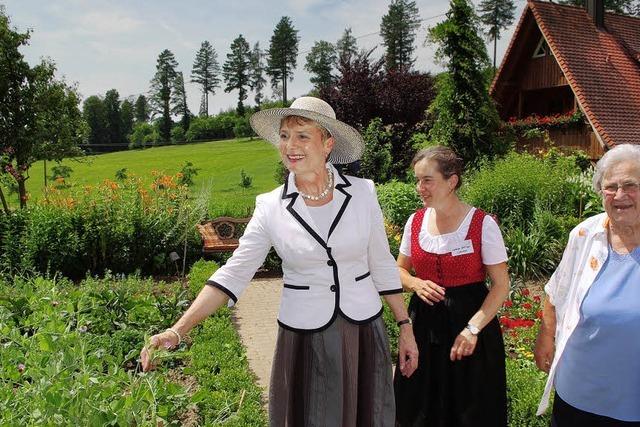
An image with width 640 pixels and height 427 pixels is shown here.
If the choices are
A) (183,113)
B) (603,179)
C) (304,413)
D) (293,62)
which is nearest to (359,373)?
(304,413)

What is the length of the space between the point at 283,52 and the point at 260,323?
6562 cm

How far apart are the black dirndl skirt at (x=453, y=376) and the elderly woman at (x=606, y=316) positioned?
0.46 meters

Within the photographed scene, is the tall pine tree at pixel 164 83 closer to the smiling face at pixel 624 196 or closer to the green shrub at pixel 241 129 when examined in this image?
the green shrub at pixel 241 129

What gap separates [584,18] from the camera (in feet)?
57.0

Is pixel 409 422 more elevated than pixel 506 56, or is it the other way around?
pixel 506 56

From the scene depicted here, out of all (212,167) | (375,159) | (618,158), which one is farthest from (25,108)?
(212,167)

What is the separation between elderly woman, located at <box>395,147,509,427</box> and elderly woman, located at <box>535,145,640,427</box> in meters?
0.45

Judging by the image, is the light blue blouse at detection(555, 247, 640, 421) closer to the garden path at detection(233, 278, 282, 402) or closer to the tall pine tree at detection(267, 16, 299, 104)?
the garden path at detection(233, 278, 282, 402)

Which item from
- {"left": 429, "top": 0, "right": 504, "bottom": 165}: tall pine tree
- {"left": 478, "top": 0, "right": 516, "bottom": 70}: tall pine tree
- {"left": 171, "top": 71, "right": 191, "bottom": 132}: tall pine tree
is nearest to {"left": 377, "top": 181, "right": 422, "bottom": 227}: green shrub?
{"left": 429, "top": 0, "right": 504, "bottom": 165}: tall pine tree

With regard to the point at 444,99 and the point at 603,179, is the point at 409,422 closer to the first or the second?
the point at 603,179

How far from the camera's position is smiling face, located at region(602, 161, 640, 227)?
2057mm

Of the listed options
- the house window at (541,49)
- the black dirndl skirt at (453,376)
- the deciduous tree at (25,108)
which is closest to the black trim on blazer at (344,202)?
the black dirndl skirt at (453,376)

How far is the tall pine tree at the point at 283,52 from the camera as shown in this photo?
68000 mm

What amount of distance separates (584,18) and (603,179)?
58.5 ft
